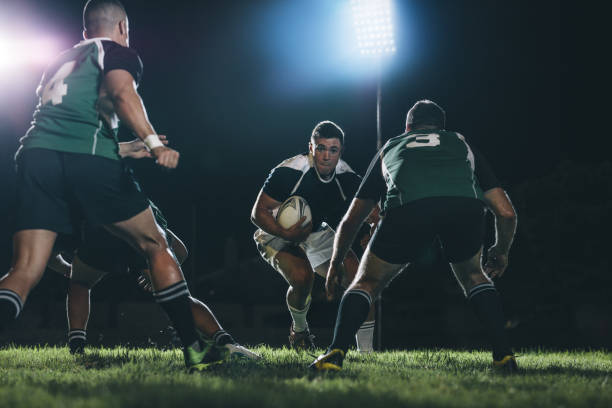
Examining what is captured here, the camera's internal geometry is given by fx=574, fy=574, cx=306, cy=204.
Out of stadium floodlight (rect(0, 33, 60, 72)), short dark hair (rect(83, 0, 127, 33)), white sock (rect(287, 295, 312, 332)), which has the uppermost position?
stadium floodlight (rect(0, 33, 60, 72))

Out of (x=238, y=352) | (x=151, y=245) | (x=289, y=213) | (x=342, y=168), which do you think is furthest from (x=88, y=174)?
(x=342, y=168)

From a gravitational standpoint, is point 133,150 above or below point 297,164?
above

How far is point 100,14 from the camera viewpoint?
4.14m

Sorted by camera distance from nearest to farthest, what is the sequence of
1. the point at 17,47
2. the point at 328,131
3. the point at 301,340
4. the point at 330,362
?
the point at 330,362 → the point at 328,131 → the point at 301,340 → the point at 17,47

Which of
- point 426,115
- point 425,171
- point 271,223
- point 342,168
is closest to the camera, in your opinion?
point 425,171

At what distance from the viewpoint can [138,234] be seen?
385cm

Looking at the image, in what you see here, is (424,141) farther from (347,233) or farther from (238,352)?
(238,352)

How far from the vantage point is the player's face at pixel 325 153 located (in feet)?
20.8

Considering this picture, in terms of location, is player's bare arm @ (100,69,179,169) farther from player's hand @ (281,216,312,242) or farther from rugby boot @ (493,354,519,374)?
rugby boot @ (493,354,519,374)

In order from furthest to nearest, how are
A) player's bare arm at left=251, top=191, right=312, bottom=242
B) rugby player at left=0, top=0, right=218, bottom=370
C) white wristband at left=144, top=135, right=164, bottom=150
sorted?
player's bare arm at left=251, top=191, right=312, bottom=242
white wristband at left=144, top=135, right=164, bottom=150
rugby player at left=0, top=0, right=218, bottom=370

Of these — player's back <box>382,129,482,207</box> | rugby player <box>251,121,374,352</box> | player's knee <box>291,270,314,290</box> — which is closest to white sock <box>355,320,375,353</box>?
rugby player <box>251,121,374,352</box>

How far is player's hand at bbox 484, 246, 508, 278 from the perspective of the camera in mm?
4645

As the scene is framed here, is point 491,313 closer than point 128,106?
No

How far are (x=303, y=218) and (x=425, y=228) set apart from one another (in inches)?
92.3
